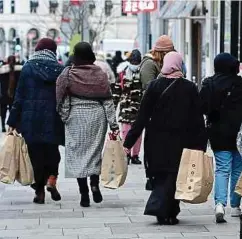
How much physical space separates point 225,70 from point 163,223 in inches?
62.9

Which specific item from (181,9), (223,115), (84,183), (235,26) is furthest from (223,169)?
(181,9)

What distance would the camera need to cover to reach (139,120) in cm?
836

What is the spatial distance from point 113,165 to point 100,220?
27.6 inches

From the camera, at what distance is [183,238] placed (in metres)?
7.88

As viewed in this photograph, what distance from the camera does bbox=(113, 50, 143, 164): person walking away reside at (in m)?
13.0

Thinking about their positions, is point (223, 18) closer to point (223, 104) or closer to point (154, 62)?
point (154, 62)

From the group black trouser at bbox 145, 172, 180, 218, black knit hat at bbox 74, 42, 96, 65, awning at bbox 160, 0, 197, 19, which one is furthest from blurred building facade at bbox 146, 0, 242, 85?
black trouser at bbox 145, 172, 180, 218

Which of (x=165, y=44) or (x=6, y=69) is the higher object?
(x=165, y=44)

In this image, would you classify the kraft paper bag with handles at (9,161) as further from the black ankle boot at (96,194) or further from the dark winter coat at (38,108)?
the black ankle boot at (96,194)

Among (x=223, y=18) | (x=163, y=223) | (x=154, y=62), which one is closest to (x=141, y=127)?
(x=163, y=223)

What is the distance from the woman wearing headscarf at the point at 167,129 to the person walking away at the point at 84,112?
3.19 feet

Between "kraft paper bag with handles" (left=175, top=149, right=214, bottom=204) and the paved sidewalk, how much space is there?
34 cm

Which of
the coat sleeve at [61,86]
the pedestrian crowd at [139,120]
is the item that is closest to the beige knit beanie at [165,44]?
the pedestrian crowd at [139,120]

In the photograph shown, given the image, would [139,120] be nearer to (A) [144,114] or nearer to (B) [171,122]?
(A) [144,114]
